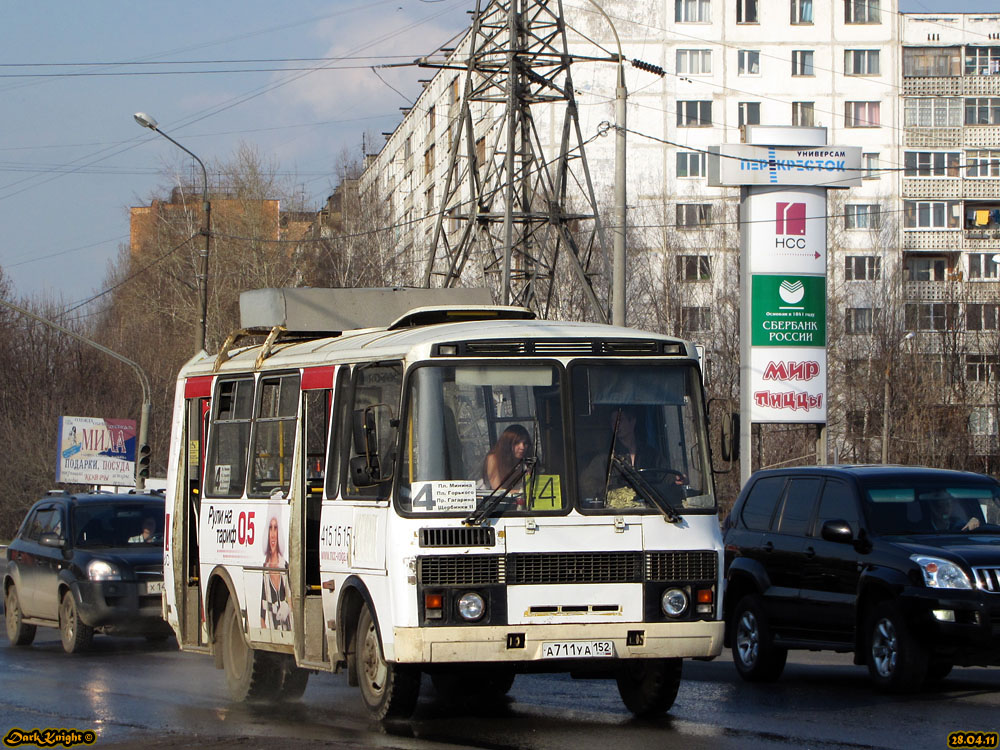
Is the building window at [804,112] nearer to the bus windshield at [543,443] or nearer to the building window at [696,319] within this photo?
the building window at [696,319]

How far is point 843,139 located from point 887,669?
6003cm

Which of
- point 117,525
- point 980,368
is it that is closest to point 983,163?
point 980,368

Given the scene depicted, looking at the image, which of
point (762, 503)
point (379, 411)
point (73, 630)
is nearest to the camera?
point (379, 411)

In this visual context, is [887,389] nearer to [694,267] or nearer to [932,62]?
[694,267]

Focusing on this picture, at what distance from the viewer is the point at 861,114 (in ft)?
225

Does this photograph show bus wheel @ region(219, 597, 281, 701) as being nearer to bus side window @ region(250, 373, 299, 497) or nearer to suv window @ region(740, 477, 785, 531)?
bus side window @ region(250, 373, 299, 497)

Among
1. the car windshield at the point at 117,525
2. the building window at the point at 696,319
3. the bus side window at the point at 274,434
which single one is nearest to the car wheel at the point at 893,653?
the bus side window at the point at 274,434

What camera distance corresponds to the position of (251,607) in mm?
11477

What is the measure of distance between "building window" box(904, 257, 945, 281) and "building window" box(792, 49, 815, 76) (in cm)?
1001

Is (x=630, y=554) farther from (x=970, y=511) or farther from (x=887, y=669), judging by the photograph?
(x=970, y=511)

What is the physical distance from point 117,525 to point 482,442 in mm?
9439

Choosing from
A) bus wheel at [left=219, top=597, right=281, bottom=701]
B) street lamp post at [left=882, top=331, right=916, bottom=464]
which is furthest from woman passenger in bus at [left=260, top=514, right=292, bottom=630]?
street lamp post at [left=882, top=331, right=916, bottom=464]

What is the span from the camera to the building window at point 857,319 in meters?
65.0

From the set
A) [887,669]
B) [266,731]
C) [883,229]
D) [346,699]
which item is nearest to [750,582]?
[887,669]
